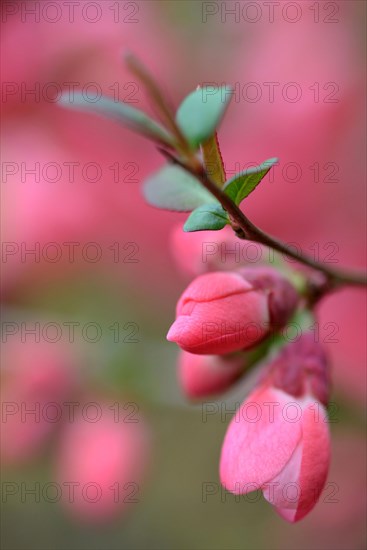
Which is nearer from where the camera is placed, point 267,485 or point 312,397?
point 267,485

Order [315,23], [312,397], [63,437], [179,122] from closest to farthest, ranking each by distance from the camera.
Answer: [179,122]
[312,397]
[315,23]
[63,437]


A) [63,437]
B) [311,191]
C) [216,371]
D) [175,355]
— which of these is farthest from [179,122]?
[63,437]

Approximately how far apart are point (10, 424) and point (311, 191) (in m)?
0.62

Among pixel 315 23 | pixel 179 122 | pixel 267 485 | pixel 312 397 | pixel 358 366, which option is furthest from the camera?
pixel 315 23

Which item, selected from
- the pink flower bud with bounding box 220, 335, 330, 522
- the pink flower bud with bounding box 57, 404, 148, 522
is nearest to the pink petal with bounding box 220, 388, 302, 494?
the pink flower bud with bounding box 220, 335, 330, 522

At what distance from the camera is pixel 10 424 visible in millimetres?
1307

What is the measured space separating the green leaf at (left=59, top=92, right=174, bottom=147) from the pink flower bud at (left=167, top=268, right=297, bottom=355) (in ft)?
0.72

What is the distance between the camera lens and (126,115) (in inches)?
16.8

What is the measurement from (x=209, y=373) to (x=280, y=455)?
0.55 ft

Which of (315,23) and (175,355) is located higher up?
(315,23)

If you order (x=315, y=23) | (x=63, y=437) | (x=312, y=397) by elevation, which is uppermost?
(x=315, y=23)

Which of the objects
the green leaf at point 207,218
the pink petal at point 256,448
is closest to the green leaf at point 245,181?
the green leaf at point 207,218

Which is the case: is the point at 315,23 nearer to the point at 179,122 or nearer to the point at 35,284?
the point at 35,284

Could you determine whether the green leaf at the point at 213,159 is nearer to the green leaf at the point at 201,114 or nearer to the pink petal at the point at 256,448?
the green leaf at the point at 201,114
